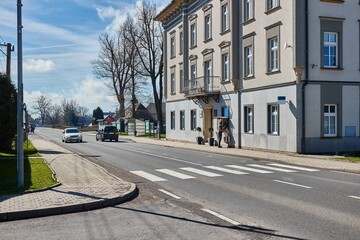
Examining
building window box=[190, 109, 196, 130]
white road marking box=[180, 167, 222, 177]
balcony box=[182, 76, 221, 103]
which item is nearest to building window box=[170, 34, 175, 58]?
balcony box=[182, 76, 221, 103]

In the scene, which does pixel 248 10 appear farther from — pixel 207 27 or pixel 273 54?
pixel 207 27

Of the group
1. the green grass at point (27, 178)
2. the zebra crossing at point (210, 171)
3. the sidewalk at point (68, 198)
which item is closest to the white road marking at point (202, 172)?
the zebra crossing at point (210, 171)

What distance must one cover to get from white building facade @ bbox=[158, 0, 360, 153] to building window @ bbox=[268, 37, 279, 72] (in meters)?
0.06

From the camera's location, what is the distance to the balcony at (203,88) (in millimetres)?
33406

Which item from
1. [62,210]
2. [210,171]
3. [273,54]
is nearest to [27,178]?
[62,210]

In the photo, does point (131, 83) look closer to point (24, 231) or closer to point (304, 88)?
point (304, 88)

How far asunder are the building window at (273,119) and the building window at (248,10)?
660cm

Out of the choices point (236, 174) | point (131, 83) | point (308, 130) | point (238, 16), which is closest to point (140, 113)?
point (131, 83)

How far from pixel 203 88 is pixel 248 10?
8.36 m

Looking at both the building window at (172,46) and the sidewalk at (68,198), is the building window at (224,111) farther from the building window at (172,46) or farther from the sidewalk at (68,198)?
the sidewalk at (68,198)

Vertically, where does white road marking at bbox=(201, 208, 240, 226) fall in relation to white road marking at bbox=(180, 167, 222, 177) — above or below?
above

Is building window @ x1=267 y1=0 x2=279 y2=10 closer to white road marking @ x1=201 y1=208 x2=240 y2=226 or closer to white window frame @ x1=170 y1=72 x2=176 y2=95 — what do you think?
white road marking @ x1=201 y1=208 x2=240 y2=226

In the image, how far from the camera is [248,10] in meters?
28.9

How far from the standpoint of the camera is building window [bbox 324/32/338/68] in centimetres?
2372
